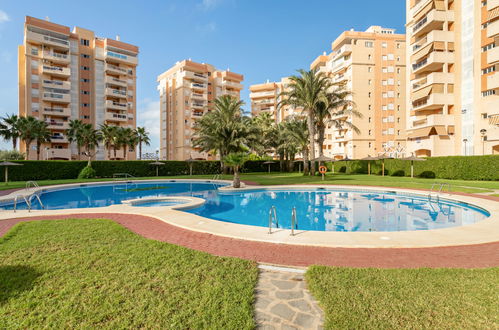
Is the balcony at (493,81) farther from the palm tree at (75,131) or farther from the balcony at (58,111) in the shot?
the balcony at (58,111)

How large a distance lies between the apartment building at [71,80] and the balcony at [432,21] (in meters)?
51.7

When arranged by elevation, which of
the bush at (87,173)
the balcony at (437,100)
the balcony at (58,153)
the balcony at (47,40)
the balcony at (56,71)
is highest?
the balcony at (47,40)

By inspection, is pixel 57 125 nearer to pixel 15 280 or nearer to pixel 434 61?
pixel 15 280

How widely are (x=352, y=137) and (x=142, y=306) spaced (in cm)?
5135

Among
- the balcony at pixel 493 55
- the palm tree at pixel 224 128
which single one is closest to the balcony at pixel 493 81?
the balcony at pixel 493 55

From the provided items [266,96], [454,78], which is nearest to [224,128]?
[454,78]

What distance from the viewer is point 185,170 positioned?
37.0 metres

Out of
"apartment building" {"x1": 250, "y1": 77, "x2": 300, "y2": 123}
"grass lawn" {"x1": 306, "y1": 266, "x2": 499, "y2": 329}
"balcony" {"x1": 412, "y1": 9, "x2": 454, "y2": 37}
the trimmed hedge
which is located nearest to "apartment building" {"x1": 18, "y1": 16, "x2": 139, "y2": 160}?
"apartment building" {"x1": 250, "y1": 77, "x2": 300, "y2": 123}

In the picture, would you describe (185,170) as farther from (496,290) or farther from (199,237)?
(496,290)

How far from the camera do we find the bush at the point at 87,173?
2736 cm

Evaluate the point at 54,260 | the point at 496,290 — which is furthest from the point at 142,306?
the point at 496,290

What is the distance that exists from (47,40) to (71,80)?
685cm

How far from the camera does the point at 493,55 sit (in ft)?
86.0

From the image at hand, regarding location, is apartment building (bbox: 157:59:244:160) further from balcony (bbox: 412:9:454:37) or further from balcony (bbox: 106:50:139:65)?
balcony (bbox: 412:9:454:37)
